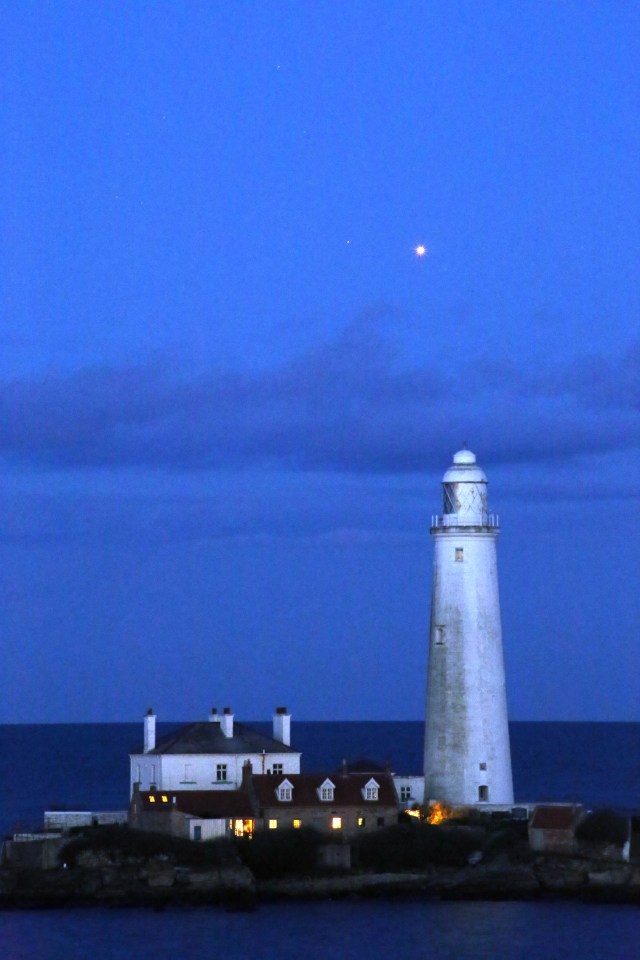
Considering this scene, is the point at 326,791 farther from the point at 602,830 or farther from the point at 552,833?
the point at 602,830

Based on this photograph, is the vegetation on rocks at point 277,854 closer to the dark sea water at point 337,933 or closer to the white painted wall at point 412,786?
the dark sea water at point 337,933

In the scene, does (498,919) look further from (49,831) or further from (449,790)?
(49,831)

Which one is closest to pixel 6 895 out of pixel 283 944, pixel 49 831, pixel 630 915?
pixel 49 831

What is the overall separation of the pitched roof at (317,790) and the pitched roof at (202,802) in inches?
16.0

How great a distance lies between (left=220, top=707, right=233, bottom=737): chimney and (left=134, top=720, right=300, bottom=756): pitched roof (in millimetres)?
97

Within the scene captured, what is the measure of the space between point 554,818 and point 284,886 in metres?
5.73

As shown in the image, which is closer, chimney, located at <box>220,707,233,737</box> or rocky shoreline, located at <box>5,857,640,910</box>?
rocky shoreline, located at <box>5,857,640,910</box>

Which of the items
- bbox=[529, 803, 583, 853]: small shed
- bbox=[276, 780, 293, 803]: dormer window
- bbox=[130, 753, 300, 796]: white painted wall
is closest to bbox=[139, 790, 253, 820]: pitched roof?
bbox=[276, 780, 293, 803]: dormer window

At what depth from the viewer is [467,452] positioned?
A: 4553 cm

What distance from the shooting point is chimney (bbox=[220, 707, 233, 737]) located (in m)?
45.6

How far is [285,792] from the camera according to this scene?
4319 centimetres

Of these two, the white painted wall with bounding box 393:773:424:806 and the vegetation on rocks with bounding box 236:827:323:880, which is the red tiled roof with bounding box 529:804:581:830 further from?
the vegetation on rocks with bounding box 236:827:323:880

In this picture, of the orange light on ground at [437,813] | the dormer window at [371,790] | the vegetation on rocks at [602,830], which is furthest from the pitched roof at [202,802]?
the vegetation on rocks at [602,830]

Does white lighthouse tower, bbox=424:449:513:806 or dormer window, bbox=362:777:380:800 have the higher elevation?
white lighthouse tower, bbox=424:449:513:806
